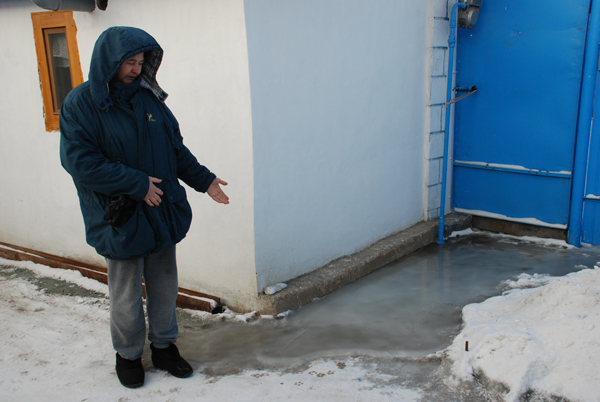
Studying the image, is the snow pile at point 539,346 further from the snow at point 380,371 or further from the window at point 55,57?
the window at point 55,57

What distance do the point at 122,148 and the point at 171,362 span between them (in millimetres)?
1242

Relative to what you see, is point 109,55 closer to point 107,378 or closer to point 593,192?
point 107,378

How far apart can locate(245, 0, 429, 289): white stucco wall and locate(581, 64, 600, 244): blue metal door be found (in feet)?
5.16

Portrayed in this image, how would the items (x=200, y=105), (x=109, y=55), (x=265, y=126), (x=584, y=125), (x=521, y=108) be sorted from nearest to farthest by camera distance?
(x=109, y=55) → (x=265, y=126) → (x=200, y=105) → (x=584, y=125) → (x=521, y=108)

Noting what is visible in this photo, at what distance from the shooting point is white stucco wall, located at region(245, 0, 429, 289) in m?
3.62

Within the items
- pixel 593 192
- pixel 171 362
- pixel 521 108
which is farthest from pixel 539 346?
pixel 521 108

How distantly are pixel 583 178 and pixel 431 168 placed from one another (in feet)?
4.70

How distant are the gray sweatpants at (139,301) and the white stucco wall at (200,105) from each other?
2.89 feet

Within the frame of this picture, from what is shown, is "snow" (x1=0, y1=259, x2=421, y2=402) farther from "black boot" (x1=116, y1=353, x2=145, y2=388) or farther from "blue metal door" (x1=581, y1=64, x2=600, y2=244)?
"blue metal door" (x1=581, y1=64, x2=600, y2=244)

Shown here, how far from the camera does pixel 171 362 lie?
2961 mm

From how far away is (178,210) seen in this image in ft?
9.32

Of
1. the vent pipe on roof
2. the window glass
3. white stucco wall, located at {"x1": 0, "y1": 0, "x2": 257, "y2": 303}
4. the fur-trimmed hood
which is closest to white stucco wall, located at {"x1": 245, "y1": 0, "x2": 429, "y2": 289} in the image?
white stucco wall, located at {"x1": 0, "y1": 0, "x2": 257, "y2": 303}

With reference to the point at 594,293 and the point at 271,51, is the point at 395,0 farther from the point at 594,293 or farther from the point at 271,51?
the point at 594,293

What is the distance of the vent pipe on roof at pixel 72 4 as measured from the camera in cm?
369
